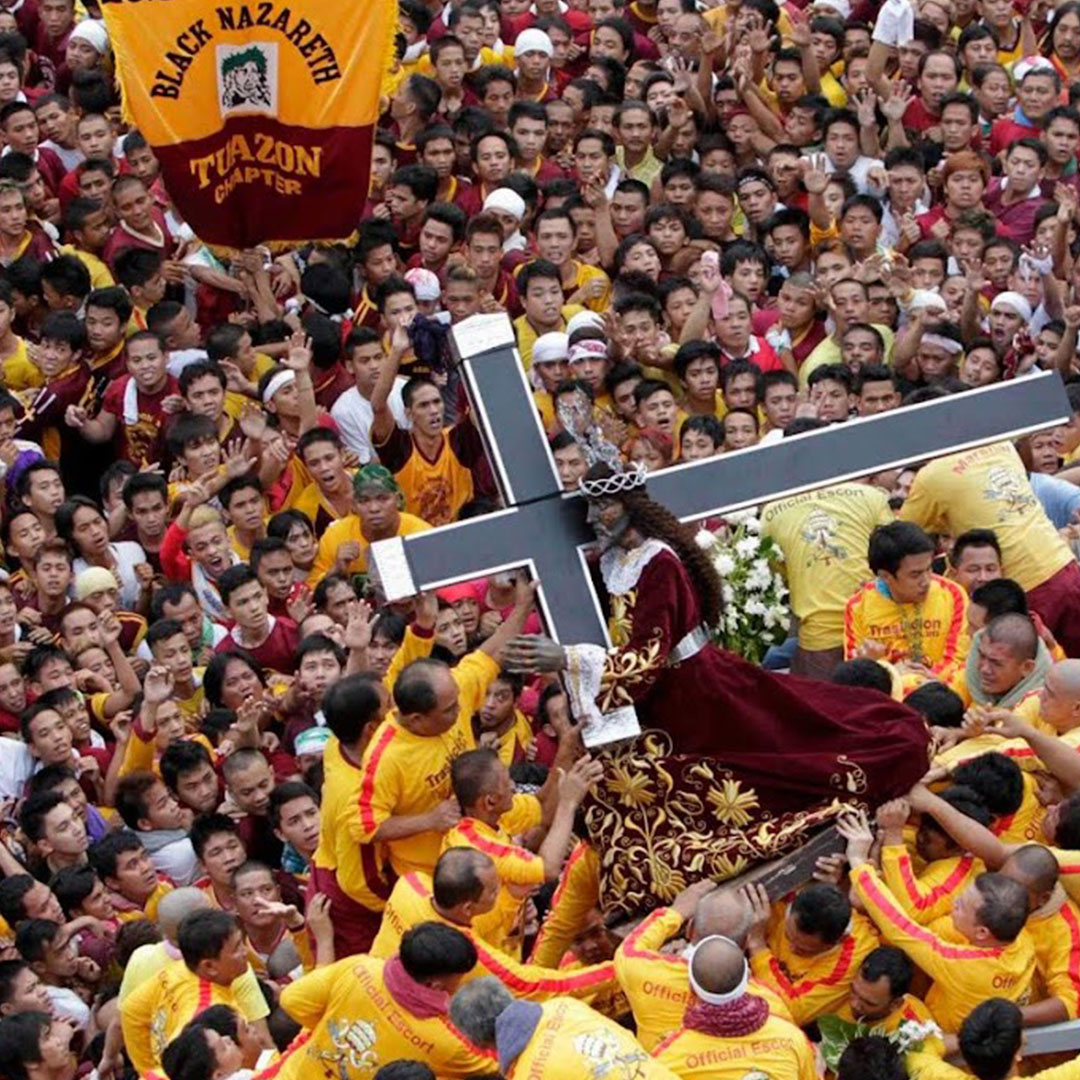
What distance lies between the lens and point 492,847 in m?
11.0

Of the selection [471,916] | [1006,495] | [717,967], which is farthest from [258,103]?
[717,967]

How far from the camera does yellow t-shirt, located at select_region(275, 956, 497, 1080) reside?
10383mm

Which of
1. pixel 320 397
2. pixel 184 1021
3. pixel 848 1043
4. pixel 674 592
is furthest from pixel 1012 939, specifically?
pixel 320 397

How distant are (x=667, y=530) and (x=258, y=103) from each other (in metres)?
5.47

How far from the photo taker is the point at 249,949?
12141 mm

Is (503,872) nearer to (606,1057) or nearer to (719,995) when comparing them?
(719,995)

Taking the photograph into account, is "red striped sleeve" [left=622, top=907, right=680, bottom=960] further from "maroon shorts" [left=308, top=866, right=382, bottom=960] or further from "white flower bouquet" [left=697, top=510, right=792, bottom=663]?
"white flower bouquet" [left=697, top=510, right=792, bottom=663]

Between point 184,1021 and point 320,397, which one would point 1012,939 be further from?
point 320,397

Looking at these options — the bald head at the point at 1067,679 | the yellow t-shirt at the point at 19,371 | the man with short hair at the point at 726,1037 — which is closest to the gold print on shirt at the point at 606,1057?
the man with short hair at the point at 726,1037

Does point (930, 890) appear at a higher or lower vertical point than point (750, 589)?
lower

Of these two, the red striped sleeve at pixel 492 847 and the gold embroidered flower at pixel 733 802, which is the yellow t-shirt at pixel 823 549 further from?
the red striped sleeve at pixel 492 847

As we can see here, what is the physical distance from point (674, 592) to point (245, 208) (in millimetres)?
5609

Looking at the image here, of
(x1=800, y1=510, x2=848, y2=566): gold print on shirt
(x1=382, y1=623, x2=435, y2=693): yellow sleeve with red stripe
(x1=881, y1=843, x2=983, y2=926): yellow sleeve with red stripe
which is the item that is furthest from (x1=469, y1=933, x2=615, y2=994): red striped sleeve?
(x1=800, y1=510, x2=848, y2=566): gold print on shirt

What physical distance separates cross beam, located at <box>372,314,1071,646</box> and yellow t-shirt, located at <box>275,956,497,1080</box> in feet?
4.33
